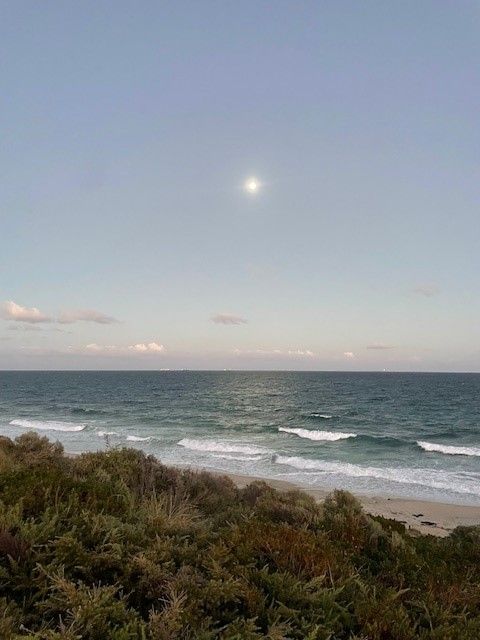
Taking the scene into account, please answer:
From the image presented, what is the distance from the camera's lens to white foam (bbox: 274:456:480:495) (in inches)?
899

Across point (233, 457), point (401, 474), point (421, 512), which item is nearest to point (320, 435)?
point (233, 457)

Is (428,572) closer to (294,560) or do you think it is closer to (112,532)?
(294,560)

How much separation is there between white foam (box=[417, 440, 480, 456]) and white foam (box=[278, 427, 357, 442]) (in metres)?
6.18

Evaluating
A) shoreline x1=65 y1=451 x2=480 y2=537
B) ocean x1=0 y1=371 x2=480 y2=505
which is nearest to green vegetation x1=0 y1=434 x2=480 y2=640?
shoreline x1=65 y1=451 x2=480 y2=537

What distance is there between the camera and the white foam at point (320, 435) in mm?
37938

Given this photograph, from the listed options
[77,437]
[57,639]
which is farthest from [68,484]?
[77,437]

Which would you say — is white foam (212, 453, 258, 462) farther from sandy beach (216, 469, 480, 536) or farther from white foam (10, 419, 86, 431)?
white foam (10, 419, 86, 431)

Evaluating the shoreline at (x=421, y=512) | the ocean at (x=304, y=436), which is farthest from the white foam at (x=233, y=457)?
the shoreline at (x=421, y=512)

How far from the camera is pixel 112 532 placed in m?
4.88

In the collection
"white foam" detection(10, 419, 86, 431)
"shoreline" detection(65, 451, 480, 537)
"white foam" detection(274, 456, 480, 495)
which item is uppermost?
"shoreline" detection(65, 451, 480, 537)

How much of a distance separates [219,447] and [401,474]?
13.8m

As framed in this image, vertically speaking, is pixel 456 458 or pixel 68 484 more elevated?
pixel 68 484

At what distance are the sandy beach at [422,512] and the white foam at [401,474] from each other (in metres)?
3.98

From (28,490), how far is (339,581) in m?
4.05
